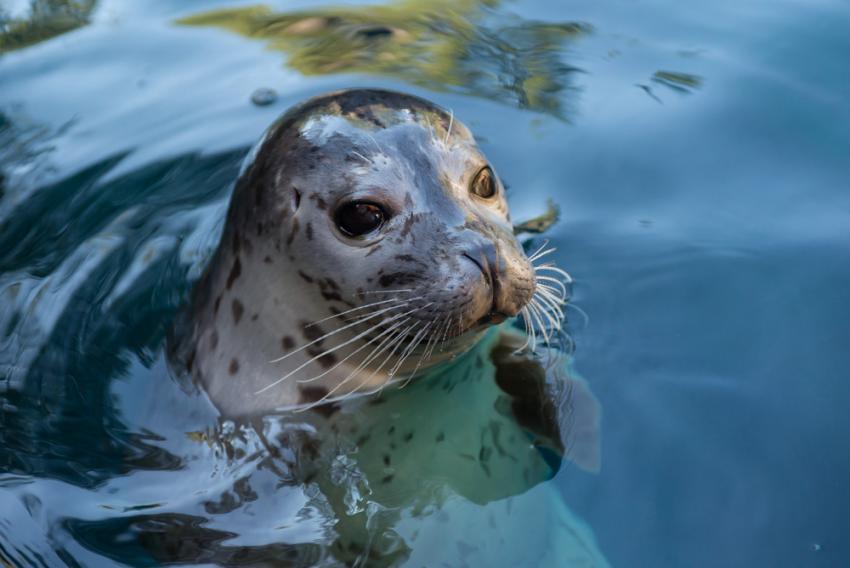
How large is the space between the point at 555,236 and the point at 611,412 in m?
0.90

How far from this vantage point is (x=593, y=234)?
4082 mm

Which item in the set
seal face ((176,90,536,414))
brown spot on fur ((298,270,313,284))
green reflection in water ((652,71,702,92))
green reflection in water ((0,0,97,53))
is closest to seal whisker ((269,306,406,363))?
seal face ((176,90,536,414))

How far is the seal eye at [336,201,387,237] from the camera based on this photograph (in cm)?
291

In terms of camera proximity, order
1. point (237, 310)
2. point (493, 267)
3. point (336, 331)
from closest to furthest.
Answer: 1. point (493, 267)
2. point (336, 331)
3. point (237, 310)

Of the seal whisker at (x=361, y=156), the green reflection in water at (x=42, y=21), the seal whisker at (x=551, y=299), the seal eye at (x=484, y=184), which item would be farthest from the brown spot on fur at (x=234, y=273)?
the green reflection in water at (x=42, y=21)

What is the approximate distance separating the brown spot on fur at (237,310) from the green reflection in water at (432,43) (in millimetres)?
2175

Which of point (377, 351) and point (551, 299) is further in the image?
point (551, 299)

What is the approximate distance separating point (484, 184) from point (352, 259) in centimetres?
45

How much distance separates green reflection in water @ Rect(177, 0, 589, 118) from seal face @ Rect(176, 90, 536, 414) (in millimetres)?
1974

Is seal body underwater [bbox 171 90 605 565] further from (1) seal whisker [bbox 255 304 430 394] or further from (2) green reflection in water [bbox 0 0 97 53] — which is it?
(2) green reflection in water [bbox 0 0 97 53]

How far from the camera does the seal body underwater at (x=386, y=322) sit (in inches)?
113

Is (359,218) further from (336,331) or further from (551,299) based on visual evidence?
(551,299)

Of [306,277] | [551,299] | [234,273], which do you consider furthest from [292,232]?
[551,299]

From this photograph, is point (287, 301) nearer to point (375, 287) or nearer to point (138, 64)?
point (375, 287)
